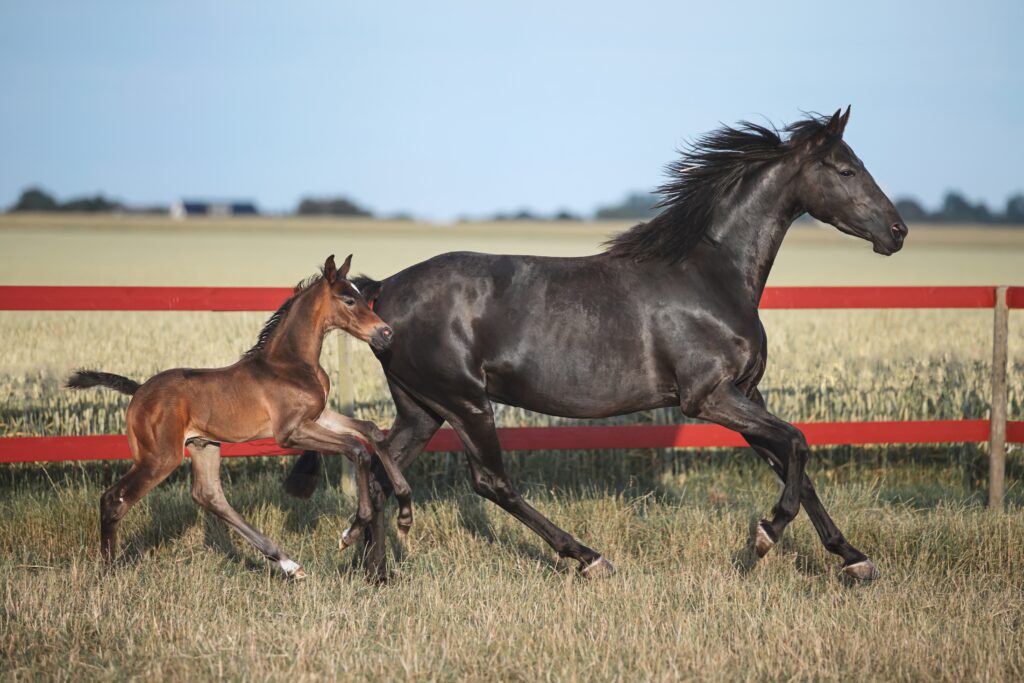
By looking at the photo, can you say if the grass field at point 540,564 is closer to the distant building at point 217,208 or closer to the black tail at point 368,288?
the black tail at point 368,288

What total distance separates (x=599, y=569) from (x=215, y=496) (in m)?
2.07

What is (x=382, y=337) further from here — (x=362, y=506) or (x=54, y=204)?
(x=54, y=204)

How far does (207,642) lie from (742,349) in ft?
9.83

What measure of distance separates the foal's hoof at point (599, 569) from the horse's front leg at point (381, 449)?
955 millimetres

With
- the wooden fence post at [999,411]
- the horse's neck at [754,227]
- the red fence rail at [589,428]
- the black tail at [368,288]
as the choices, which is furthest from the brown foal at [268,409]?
the wooden fence post at [999,411]

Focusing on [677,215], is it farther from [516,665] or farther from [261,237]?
[261,237]

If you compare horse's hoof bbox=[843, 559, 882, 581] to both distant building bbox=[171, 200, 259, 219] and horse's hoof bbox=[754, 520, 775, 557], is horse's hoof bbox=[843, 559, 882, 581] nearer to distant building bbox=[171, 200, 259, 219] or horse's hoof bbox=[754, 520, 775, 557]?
horse's hoof bbox=[754, 520, 775, 557]

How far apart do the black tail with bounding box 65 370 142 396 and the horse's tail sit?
975 mm

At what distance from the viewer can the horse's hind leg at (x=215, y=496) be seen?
17.8 ft

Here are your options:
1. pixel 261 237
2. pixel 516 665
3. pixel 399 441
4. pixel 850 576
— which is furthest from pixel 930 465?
pixel 261 237

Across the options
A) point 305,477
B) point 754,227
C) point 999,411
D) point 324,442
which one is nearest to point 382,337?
point 324,442

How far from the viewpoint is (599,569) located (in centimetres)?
552

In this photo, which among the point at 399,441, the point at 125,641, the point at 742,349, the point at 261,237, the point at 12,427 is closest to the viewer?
the point at 125,641

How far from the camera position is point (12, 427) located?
7.53 meters
